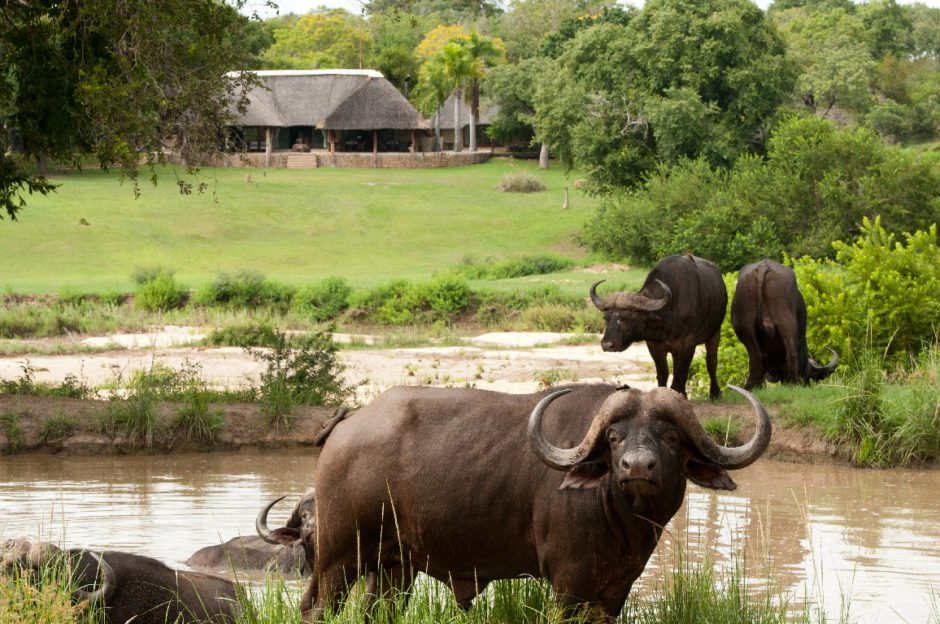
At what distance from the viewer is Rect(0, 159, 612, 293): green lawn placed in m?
43.1

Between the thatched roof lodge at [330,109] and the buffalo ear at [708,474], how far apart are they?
218 ft

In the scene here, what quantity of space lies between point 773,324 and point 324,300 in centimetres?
1842

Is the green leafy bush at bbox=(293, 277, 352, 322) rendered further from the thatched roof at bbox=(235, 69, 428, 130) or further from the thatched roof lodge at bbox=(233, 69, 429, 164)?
the thatched roof at bbox=(235, 69, 428, 130)

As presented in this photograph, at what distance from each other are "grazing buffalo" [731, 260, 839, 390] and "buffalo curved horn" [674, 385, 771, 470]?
1057 cm

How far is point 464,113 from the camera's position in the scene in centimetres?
7900

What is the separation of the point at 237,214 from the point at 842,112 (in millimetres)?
33929

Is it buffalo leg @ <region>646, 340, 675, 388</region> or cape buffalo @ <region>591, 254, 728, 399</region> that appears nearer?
cape buffalo @ <region>591, 254, 728, 399</region>

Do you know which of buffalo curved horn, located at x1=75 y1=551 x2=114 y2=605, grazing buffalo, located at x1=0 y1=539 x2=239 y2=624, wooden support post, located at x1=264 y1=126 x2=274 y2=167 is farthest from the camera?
wooden support post, located at x1=264 y1=126 x2=274 y2=167

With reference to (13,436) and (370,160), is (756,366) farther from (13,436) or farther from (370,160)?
(370,160)

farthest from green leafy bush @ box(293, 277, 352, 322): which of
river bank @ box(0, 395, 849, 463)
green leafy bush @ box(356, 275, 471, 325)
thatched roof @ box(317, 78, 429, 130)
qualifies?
thatched roof @ box(317, 78, 429, 130)

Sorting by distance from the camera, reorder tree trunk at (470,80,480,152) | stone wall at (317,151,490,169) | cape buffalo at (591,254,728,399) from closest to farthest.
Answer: cape buffalo at (591,254,728,399) → stone wall at (317,151,490,169) → tree trunk at (470,80,480,152)

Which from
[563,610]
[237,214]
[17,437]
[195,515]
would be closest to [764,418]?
[563,610]

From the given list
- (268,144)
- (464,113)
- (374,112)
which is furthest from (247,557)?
(464,113)

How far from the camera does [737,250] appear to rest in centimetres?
3684
